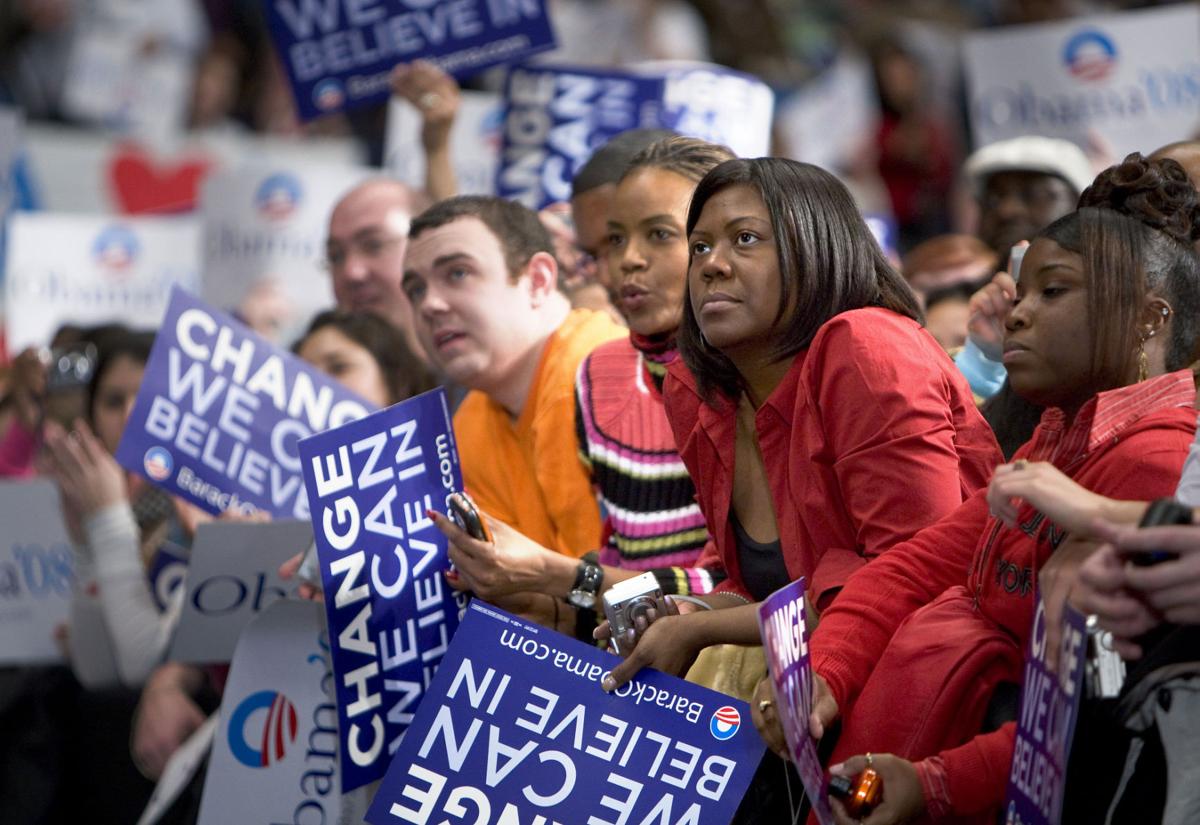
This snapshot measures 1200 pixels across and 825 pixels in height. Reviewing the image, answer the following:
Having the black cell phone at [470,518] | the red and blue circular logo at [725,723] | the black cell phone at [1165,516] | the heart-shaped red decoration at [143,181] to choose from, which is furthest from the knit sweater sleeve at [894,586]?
the heart-shaped red decoration at [143,181]

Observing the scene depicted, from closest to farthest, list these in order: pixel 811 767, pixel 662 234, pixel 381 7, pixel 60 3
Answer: pixel 811 767
pixel 662 234
pixel 381 7
pixel 60 3

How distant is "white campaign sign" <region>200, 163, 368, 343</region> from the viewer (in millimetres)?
6613

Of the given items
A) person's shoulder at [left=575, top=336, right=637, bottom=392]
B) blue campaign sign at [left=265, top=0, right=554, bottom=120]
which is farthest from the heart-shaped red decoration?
person's shoulder at [left=575, top=336, right=637, bottom=392]

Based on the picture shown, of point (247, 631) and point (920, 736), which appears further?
point (247, 631)

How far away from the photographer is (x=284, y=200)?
21.9 feet

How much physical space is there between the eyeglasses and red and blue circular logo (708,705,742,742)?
3.00 meters

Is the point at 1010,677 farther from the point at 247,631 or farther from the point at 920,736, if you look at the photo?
the point at 247,631

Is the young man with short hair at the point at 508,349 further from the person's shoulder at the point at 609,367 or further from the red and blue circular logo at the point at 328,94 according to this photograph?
the red and blue circular logo at the point at 328,94

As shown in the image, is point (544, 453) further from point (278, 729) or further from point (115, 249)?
point (115, 249)

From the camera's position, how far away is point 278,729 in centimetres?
393

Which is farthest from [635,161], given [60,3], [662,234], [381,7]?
[60,3]

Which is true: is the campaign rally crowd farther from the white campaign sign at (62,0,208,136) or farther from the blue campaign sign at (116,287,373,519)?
the white campaign sign at (62,0,208,136)

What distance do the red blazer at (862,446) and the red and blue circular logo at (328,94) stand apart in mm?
2907

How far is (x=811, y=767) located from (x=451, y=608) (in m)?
1.24
